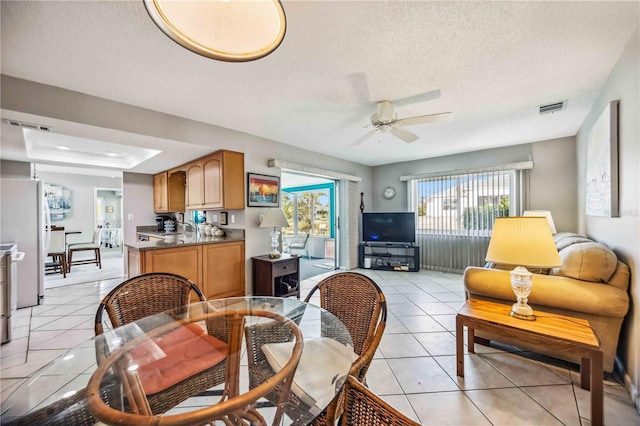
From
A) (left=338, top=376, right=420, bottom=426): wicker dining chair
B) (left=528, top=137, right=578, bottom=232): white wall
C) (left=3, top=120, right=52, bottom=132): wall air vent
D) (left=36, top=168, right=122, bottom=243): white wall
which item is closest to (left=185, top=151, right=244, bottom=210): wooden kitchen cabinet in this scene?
(left=3, top=120, right=52, bottom=132): wall air vent

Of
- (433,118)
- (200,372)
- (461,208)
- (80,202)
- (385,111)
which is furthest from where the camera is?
(80,202)

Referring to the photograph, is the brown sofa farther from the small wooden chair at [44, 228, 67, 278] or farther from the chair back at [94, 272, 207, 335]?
the small wooden chair at [44, 228, 67, 278]

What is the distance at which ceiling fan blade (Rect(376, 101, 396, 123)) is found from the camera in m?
2.51

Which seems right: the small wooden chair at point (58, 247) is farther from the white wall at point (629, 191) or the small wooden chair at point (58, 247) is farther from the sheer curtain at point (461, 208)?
the white wall at point (629, 191)

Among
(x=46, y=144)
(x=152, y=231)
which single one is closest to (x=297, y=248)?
(x=152, y=231)

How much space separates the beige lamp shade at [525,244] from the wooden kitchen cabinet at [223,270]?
300 cm

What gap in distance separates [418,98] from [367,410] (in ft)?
7.91

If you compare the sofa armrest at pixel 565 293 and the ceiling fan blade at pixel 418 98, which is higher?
the ceiling fan blade at pixel 418 98

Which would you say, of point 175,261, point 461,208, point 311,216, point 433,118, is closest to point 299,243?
point 311,216

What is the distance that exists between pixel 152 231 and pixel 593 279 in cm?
676

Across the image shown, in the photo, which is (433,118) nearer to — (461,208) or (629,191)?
(629,191)

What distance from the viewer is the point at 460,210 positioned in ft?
16.6

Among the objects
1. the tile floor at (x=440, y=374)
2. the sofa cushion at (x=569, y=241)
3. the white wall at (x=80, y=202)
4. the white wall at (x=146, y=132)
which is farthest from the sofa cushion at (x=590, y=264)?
the white wall at (x=80, y=202)

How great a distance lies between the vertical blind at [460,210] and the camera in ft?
15.2
